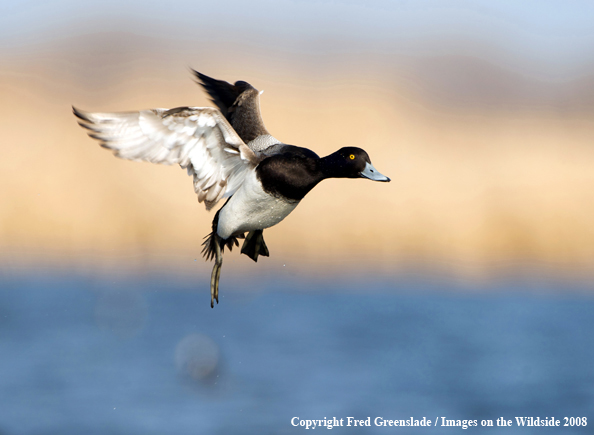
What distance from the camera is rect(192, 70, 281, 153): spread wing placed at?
5.60m

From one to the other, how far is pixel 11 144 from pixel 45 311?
4982 millimetres

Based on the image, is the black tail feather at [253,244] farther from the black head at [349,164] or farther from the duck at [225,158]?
the black head at [349,164]

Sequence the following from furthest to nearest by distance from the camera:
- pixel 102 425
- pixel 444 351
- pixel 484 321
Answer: pixel 484 321, pixel 444 351, pixel 102 425

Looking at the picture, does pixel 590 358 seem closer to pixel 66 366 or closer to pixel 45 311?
pixel 66 366

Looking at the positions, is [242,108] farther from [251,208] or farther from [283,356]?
[283,356]

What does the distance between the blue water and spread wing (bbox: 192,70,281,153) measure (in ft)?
28.3

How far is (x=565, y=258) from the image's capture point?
16.2 metres

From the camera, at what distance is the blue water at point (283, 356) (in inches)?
550

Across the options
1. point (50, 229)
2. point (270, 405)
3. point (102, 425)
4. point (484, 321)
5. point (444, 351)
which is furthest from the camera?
point (484, 321)

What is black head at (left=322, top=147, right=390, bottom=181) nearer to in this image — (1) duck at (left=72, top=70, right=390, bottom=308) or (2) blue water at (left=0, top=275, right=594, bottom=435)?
(1) duck at (left=72, top=70, right=390, bottom=308)

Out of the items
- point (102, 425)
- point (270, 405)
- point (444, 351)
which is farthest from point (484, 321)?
point (102, 425)

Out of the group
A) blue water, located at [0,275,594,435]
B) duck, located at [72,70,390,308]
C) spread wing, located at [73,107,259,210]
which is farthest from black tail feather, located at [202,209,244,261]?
blue water, located at [0,275,594,435]

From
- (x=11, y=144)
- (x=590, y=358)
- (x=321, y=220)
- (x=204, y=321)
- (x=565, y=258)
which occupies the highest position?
(x=11, y=144)

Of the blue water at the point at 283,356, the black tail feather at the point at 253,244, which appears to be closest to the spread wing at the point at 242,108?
the black tail feather at the point at 253,244
